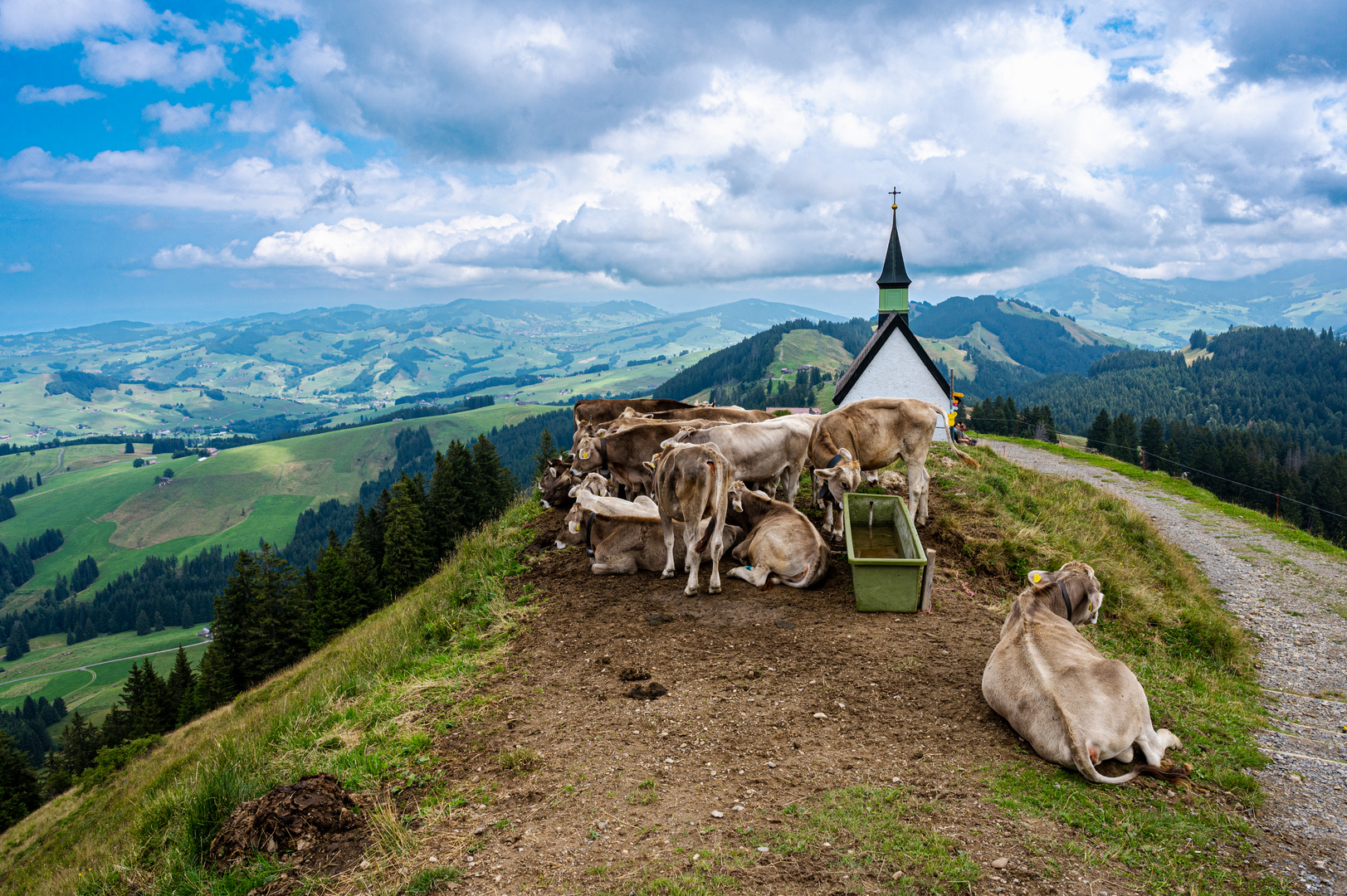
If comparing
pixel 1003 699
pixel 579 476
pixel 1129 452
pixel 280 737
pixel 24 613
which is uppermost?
pixel 579 476

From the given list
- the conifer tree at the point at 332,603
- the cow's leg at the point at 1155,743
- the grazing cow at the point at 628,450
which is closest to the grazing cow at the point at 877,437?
the grazing cow at the point at 628,450

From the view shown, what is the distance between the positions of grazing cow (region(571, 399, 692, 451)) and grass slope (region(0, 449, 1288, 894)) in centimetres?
692

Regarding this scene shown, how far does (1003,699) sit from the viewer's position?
6.43 metres

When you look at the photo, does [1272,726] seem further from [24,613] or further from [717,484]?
→ [24,613]

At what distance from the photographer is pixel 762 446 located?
1294 centimetres

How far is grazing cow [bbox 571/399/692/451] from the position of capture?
20.7 meters

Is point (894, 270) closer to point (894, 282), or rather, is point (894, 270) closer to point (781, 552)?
point (894, 282)

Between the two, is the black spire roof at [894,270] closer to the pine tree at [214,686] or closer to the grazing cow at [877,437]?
the grazing cow at [877,437]

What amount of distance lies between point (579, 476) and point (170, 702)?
51.0 m

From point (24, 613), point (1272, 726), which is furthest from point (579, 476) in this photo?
point (24, 613)

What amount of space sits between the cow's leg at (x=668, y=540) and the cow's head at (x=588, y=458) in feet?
13.0

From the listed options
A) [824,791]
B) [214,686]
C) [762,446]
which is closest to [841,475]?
[762,446]

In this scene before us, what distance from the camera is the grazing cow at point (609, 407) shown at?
67.8 feet

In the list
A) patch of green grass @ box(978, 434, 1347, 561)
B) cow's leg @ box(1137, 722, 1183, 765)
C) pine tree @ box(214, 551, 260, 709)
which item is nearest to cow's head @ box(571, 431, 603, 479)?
cow's leg @ box(1137, 722, 1183, 765)
